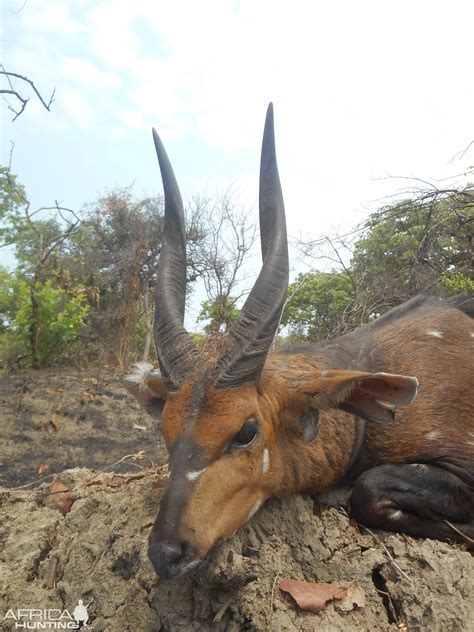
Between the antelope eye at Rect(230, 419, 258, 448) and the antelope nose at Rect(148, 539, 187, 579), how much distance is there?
0.67 metres

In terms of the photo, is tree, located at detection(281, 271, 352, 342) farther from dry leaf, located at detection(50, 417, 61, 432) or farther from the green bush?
dry leaf, located at detection(50, 417, 61, 432)

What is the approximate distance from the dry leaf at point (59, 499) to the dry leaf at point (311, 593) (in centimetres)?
186

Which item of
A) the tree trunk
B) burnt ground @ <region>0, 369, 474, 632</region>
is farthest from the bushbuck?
the tree trunk

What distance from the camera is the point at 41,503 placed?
431cm

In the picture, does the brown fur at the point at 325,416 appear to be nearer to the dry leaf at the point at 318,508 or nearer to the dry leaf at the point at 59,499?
the dry leaf at the point at 318,508

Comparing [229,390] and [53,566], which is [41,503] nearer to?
[53,566]

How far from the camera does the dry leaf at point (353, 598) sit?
9.91ft

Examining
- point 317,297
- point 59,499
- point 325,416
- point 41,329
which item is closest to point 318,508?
point 325,416

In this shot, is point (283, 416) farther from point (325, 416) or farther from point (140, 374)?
point (140, 374)

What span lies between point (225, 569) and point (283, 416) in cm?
106

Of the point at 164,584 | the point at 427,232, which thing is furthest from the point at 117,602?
the point at 427,232

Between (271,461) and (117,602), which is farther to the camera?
(271,461)

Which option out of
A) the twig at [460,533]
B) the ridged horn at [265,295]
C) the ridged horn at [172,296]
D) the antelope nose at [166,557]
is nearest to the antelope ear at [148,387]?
the ridged horn at [172,296]

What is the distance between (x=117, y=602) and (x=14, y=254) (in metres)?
32.3
